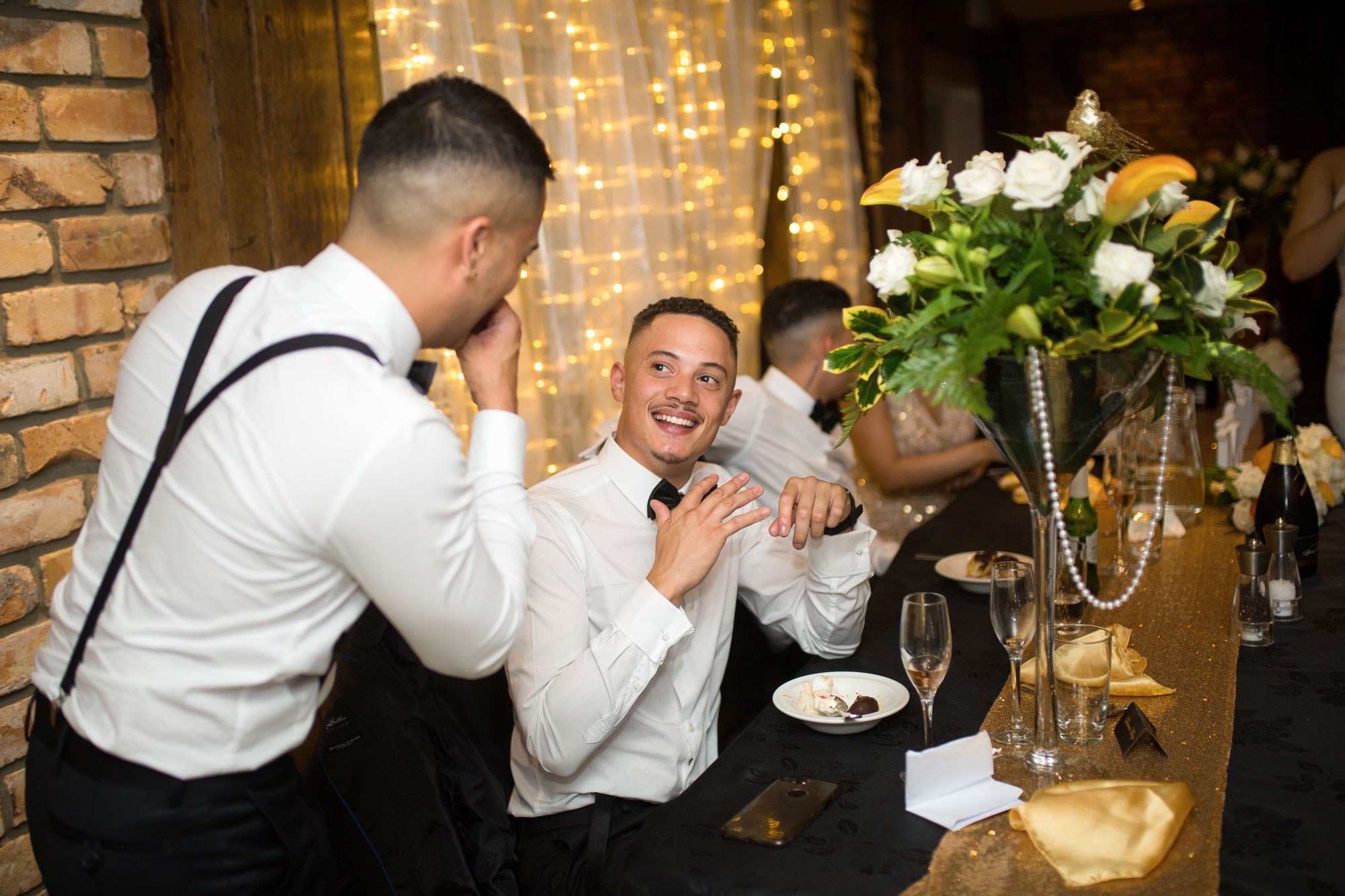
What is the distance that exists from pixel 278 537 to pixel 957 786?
2.95 feet

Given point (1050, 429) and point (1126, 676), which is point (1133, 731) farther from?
point (1050, 429)

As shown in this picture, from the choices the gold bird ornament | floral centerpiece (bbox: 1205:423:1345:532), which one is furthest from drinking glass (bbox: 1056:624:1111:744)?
floral centerpiece (bbox: 1205:423:1345:532)

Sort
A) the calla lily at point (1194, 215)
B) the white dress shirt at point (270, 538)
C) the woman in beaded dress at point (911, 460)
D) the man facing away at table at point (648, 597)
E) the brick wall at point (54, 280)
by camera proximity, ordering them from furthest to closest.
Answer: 1. the woman in beaded dress at point (911, 460)
2. the brick wall at point (54, 280)
3. the man facing away at table at point (648, 597)
4. the calla lily at point (1194, 215)
5. the white dress shirt at point (270, 538)

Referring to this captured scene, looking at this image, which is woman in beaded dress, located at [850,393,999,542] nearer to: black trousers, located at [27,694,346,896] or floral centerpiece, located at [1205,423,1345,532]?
floral centerpiece, located at [1205,423,1345,532]

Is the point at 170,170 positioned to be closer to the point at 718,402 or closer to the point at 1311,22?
the point at 718,402

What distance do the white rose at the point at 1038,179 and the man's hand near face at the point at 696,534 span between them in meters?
0.59

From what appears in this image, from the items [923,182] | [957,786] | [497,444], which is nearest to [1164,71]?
[923,182]

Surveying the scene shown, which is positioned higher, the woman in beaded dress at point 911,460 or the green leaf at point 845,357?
the green leaf at point 845,357

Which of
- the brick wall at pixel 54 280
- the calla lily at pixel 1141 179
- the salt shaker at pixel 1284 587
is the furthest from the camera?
the salt shaker at pixel 1284 587

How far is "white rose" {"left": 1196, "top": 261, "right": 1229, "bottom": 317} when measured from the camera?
1279 mm

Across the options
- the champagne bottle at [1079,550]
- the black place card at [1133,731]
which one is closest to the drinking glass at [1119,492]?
the champagne bottle at [1079,550]

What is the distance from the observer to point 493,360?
Result: 1.32m

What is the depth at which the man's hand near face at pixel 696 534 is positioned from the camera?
5.18ft

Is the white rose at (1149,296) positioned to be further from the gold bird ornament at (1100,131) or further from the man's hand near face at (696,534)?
the man's hand near face at (696,534)
